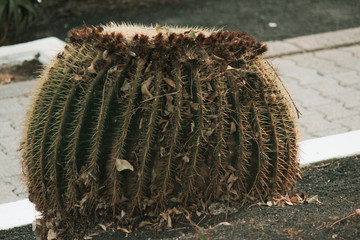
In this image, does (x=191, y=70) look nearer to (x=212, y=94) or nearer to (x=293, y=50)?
(x=212, y=94)

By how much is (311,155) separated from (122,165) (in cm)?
173

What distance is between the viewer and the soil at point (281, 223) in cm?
230

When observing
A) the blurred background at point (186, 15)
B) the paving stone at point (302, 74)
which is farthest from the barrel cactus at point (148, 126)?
the blurred background at point (186, 15)

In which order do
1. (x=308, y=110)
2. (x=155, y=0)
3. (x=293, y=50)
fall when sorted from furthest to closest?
(x=155, y=0) → (x=293, y=50) → (x=308, y=110)

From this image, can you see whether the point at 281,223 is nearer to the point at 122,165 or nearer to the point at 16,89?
the point at 122,165

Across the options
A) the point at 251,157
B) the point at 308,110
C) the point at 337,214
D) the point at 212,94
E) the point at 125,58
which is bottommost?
the point at 308,110

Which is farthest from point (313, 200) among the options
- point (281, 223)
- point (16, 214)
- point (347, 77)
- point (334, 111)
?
point (347, 77)

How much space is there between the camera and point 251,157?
264cm

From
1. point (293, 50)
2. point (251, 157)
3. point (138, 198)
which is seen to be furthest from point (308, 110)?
point (138, 198)

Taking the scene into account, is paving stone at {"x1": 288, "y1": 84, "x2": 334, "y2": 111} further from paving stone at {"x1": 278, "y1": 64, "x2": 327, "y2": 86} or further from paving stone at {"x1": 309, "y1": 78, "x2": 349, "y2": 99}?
paving stone at {"x1": 278, "y1": 64, "x2": 327, "y2": 86}

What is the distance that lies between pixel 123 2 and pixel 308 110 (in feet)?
11.7

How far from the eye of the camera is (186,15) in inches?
295

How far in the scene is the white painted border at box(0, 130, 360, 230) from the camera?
3160 millimetres

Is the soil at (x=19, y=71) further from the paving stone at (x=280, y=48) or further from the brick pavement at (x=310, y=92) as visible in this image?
the paving stone at (x=280, y=48)
